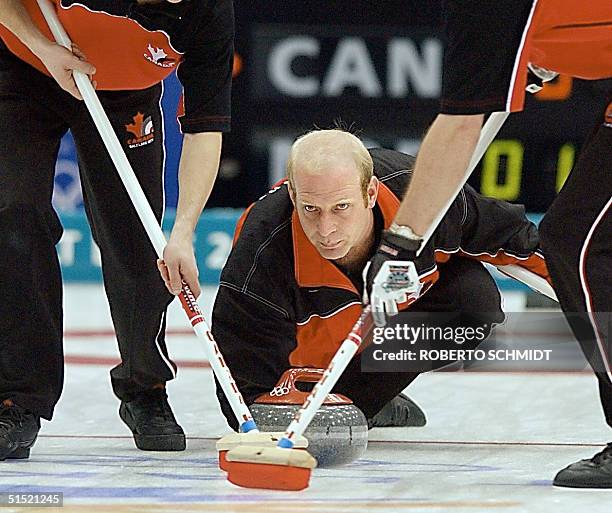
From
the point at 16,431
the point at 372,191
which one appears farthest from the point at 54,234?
the point at 372,191

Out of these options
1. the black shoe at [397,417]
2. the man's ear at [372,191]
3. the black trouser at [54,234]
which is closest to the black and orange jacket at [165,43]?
the black trouser at [54,234]

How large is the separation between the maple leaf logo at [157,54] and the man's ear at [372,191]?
541 mm

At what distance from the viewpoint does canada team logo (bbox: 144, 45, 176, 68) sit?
3.04 meters

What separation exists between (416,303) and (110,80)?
3.18 feet

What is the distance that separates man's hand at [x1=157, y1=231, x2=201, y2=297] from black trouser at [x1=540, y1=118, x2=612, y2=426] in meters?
0.76

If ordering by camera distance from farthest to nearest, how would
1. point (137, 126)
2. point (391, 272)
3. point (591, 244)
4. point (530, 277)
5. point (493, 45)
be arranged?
point (530, 277) < point (137, 126) < point (591, 244) < point (391, 272) < point (493, 45)

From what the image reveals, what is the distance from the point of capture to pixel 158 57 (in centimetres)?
306

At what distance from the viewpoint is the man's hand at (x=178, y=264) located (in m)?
2.90

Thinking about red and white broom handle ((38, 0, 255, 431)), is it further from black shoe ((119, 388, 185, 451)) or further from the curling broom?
black shoe ((119, 388, 185, 451))

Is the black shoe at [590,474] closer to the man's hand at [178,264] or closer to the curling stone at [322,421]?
the curling stone at [322,421]

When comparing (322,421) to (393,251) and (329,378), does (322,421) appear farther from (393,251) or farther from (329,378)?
(393,251)

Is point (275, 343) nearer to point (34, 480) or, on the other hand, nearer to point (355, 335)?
point (355, 335)

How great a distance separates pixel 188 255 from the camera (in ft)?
9.55

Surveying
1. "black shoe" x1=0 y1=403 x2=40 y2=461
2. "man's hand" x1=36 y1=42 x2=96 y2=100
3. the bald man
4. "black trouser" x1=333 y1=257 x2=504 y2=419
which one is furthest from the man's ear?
"black shoe" x1=0 y1=403 x2=40 y2=461
